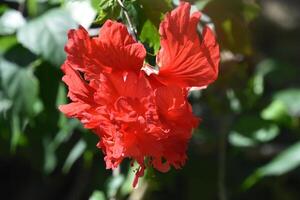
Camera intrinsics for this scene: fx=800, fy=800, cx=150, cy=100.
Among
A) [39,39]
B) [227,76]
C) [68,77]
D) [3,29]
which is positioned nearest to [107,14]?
[68,77]

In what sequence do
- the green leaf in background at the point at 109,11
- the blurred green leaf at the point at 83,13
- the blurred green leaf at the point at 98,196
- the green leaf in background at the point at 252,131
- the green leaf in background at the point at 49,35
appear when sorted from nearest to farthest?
the green leaf in background at the point at 109,11 < the blurred green leaf at the point at 83,13 < the green leaf in background at the point at 49,35 < the blurred green leaf at the point at 98,196 < the green leaf in background at the point at 252,131

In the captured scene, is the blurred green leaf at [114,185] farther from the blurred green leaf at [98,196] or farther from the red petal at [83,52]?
the red petal at [83,52]

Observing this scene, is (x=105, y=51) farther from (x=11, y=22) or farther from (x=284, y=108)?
(x=284, y=108)

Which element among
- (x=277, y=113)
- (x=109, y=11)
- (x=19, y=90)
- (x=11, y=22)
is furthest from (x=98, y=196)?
(x=109, y=11)

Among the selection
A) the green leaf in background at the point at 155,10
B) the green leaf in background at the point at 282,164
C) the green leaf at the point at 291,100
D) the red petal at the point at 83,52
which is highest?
the red petal at the point at 83,52

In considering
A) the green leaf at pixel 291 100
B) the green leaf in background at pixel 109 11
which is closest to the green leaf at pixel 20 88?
the green leaf in background at pixel 109 11

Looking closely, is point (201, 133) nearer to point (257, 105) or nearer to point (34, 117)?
point (257, 105)

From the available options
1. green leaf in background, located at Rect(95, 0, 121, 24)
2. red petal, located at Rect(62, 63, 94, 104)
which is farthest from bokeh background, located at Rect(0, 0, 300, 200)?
red petal, located at Rect(62, 63, 94, 104)
